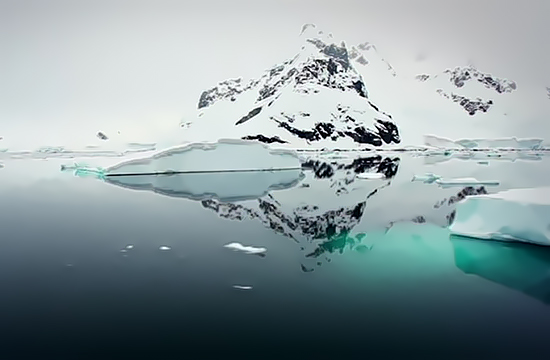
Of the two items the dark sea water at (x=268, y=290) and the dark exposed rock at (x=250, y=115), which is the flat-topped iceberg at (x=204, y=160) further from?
the dark exposed rock at (x=250, y=115)

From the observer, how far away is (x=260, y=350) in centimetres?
183

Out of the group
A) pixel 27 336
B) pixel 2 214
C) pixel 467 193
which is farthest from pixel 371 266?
pixel 2 214

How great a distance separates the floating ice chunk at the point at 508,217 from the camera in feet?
11.2

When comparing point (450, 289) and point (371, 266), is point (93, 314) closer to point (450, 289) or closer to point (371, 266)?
point (371, 266)

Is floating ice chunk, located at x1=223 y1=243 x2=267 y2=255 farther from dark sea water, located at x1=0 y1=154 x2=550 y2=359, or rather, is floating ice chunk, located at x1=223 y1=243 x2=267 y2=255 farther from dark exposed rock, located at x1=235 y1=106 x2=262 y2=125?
dark exposed rock, located at x1=235 y1=106 x2=262 y2=125

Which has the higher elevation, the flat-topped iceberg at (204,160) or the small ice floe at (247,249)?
the flat-topped iceberg at (204,160)

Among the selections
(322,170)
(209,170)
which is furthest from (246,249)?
(322,170)

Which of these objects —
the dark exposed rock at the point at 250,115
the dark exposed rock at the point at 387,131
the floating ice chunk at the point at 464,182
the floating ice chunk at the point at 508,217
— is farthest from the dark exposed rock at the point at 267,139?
the floating ice chunk at the point at 508,217

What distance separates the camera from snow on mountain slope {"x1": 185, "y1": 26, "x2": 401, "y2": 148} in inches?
1476

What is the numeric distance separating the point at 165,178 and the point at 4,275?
669 centimetres

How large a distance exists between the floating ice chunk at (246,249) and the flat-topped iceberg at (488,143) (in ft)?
103

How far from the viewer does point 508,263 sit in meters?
3.09

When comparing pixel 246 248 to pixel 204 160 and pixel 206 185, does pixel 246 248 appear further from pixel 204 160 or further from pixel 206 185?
pixel 204 160

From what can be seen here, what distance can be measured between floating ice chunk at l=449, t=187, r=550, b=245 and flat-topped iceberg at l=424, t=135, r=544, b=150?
29.9 m
